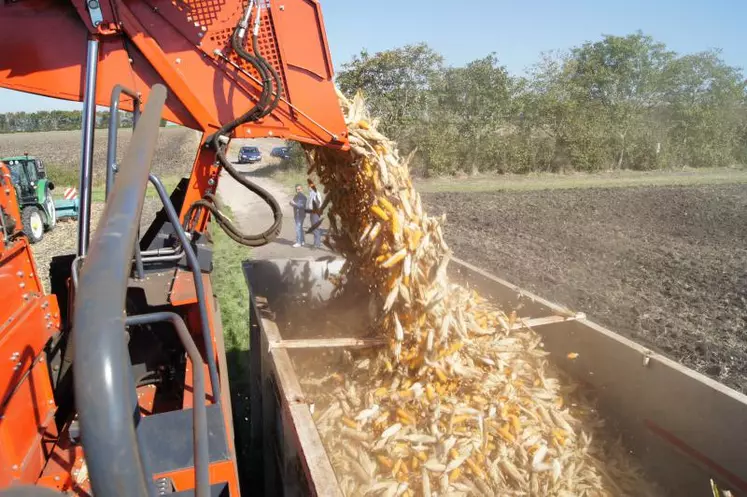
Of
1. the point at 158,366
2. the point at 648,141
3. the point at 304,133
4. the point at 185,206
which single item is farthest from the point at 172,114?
the point at 648,141

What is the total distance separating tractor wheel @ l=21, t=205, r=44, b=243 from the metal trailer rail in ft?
38.2

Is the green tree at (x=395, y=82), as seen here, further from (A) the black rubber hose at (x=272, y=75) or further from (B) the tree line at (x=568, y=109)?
(A) the black rubber hose at (x=272, y=75)

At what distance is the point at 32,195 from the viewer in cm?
1417

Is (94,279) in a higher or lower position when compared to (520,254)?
higher

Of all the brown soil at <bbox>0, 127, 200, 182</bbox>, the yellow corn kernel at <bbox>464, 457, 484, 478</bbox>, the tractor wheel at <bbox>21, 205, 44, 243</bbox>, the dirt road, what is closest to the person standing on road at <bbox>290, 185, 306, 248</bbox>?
the dirt road

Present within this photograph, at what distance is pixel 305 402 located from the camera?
106 inches

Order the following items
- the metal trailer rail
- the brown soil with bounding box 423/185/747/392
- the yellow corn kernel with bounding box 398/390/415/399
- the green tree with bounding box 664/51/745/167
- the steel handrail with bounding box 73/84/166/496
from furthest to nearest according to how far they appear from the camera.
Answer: the green tree with bounding box 664/51/745/167 → the brown soil with bounding box 423/185/747/392 → the yellow corn kernel with bounding box 398/390/415/399 → the metal trailer rail → the steel handrail with bounding box 73/84/166/496

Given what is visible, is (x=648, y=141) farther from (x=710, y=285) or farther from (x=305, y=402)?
Result: (x=305, y=402)

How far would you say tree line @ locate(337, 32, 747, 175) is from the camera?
25281 millimetres

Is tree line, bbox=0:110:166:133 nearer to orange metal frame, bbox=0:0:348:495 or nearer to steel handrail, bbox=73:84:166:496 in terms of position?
orange metal frame, bbox=0:0:348:495

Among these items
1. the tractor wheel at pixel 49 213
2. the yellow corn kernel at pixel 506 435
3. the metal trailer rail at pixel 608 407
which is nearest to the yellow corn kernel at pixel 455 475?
the yellow corn kernel at pixel 506 435

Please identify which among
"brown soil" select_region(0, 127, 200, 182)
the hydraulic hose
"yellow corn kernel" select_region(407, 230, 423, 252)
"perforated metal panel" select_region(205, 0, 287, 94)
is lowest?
"brown soil" select_region(0, 127, 200, 182)

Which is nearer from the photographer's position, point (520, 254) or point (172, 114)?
point (172, 114)

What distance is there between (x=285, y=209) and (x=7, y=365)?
582 inches
